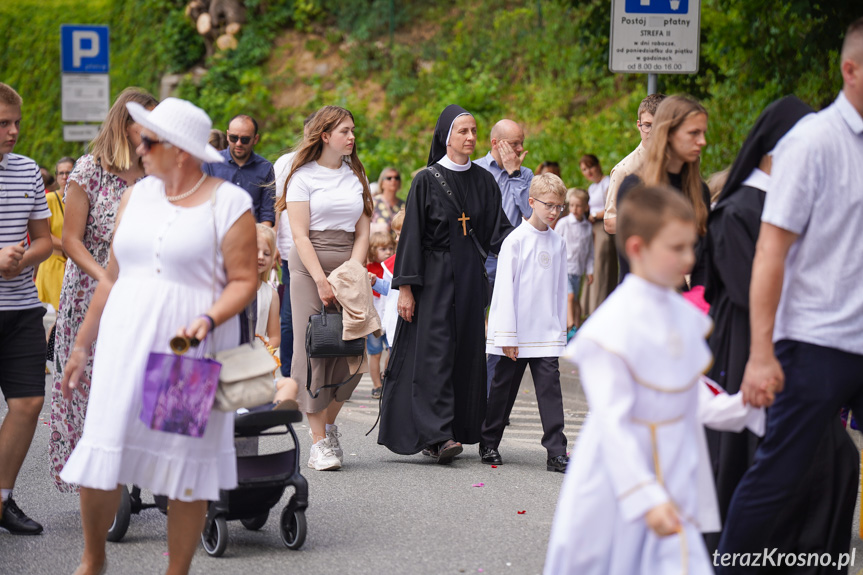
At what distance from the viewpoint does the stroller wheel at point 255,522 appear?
18.6ft

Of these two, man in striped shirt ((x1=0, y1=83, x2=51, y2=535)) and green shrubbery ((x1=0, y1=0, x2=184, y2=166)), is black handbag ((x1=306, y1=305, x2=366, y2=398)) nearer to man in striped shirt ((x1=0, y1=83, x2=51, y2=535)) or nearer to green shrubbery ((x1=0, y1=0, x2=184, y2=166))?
man in striped shirt ((x1=0, y1=83, x2=51, y2=535))

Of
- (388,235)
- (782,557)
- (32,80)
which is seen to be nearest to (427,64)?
(32,80)

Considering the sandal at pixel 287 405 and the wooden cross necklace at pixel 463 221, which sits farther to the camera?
the wooden cross necklace at pixel 463 221

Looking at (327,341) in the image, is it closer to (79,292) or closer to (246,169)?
(79,292)

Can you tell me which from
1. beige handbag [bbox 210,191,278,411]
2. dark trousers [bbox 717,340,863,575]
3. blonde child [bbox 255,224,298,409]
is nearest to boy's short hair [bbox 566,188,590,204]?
blonde child [bbox 255,224,298,409]

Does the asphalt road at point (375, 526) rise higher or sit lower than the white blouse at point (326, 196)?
lower

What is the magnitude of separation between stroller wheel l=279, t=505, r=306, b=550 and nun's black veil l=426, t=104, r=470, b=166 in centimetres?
298

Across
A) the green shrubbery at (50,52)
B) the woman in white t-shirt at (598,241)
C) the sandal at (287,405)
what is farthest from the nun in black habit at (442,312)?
the green shrubbery at (50,52)

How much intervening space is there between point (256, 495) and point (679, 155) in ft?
7.82

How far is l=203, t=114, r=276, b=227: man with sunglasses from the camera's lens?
989 cm

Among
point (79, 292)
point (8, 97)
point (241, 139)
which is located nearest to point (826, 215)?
point (79, 292)

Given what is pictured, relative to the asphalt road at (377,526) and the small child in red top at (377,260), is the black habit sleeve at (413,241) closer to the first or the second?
the asphalt road at (377,526)

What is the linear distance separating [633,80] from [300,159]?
12666mm

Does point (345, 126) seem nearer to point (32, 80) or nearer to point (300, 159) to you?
point (300, 159)
